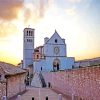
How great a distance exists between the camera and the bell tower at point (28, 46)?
237 ft

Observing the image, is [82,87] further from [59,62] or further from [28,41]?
[28,41]

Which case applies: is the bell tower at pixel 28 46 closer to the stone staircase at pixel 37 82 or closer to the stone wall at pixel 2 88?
the stone staircase at pixel 37 82

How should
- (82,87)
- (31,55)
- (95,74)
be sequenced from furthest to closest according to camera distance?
(31,55)
(82,87)
(95,74)

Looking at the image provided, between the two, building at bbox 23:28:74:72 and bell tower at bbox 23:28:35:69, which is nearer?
building at bbox 23:28:74:72

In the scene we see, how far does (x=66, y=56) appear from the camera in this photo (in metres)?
63.5

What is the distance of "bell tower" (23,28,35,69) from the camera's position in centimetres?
7219

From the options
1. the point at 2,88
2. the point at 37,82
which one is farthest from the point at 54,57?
the point at 2,88

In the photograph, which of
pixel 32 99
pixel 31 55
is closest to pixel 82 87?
pixel 32 99

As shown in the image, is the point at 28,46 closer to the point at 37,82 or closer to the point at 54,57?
the point at 54,57

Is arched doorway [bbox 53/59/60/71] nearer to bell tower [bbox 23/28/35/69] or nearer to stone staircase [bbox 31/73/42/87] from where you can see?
stone staircase [bbox 31/73/42/87]

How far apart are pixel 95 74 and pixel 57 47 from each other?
45.8 meters

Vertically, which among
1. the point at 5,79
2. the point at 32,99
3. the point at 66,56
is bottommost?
the point at 32,99

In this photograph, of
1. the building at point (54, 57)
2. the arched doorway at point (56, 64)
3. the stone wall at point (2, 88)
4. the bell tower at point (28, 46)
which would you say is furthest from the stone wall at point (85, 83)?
the bell tower at point (28, 46)

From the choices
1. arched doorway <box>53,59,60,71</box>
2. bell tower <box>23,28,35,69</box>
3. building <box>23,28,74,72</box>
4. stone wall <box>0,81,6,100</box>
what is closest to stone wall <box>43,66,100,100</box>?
stone wall <box>0,81,6,100</box>
